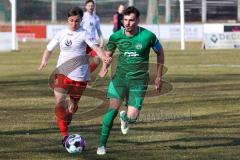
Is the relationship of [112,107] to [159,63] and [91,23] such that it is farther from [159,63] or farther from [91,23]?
[91,23]

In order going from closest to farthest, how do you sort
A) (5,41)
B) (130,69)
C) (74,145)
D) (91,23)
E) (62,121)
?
(74,145) → (130,69) → (62,121) → (91,23) → (5,41)

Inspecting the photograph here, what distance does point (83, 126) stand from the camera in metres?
14.4

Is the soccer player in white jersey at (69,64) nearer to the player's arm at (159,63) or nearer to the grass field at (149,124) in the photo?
the grass field at (149,124)

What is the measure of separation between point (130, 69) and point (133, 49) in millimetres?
307

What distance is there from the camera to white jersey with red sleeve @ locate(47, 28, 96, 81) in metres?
12.4

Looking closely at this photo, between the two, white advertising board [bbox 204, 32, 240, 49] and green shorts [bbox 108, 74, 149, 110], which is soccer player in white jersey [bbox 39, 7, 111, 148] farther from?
white advertising board [bbox 204, 32, 240, 49]

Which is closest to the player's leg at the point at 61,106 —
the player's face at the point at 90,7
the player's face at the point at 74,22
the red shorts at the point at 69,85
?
the red shorts at the point at 69,85

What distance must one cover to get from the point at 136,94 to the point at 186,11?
4953 centimetres

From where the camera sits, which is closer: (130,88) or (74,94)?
(130,88)

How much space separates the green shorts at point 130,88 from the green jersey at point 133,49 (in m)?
0.07

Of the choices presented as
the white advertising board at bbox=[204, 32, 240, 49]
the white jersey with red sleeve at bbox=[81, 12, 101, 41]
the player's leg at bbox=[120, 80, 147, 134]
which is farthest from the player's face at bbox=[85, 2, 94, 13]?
the white advertising board at bbox=[204, 32, 240, 49]

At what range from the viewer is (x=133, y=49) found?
1138cm

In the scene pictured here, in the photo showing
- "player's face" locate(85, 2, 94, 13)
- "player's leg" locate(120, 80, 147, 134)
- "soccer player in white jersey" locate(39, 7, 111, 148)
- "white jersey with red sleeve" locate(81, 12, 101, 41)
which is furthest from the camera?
"white jersey with red sleeve" locate(81, 12, 101, 41)

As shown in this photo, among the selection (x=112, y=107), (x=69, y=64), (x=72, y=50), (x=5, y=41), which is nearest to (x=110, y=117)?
(x=112, y=107)
